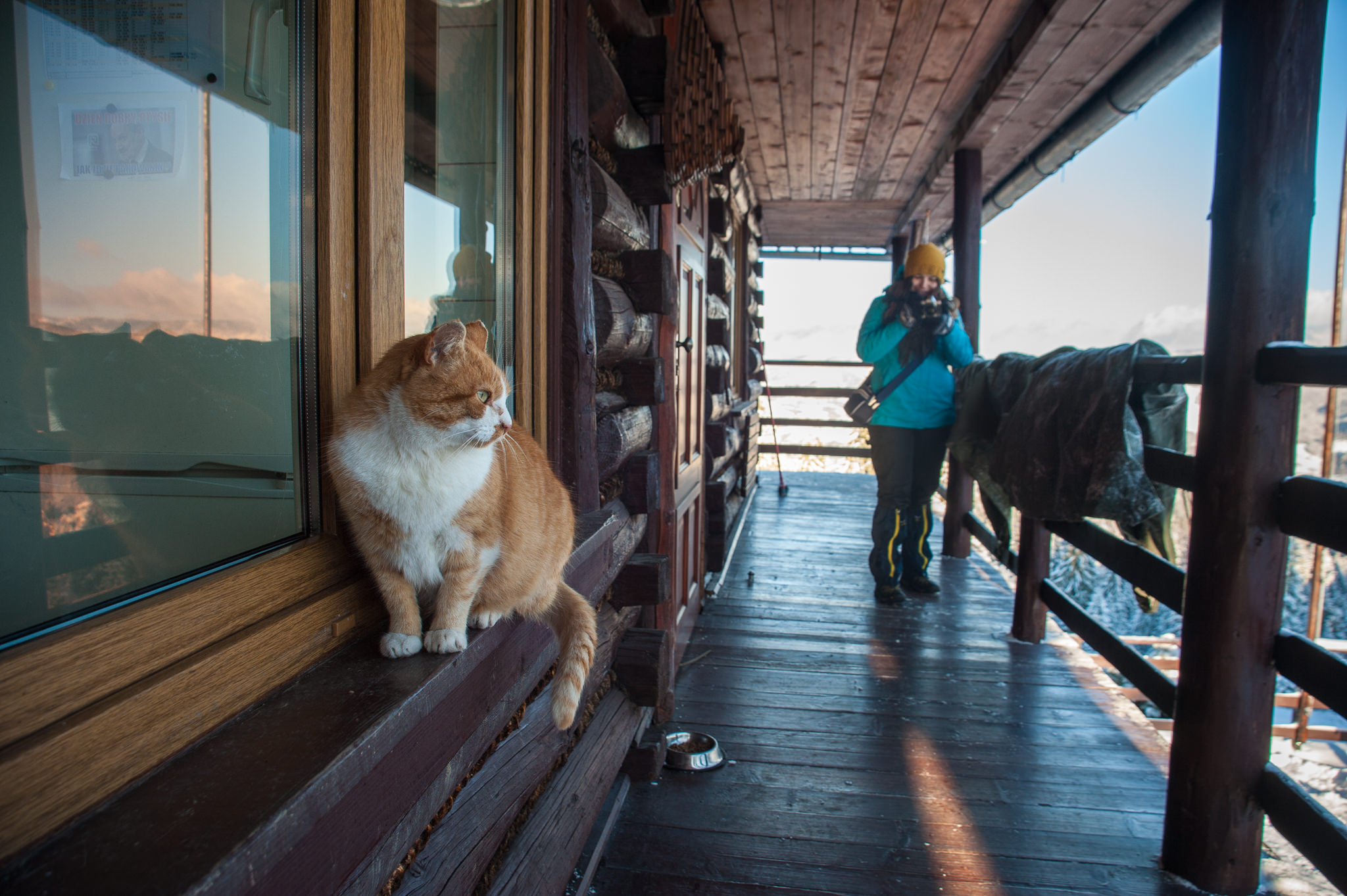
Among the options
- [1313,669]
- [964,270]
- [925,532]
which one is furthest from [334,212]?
[964,270]

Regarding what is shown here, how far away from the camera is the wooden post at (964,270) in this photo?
4.46 m

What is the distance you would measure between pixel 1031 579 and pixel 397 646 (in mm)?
3264

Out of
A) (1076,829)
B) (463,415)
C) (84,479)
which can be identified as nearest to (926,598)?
(1076,829)

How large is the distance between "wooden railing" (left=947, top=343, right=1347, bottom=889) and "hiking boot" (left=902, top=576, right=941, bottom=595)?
125 cm

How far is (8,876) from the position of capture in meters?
0.46

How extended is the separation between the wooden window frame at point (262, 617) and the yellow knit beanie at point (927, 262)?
10.5 feet

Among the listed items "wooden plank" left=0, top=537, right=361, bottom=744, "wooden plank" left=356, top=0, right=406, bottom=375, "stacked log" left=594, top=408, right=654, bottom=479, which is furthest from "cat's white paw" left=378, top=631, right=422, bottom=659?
"stacked log" left=594, top=408, right=654, bottom=479

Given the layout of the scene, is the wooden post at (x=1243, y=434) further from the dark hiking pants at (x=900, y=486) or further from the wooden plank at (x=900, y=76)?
the dark hiking pants at (x=900, y=486)

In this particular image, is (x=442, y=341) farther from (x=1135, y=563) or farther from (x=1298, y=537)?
(x=1135, y=563)

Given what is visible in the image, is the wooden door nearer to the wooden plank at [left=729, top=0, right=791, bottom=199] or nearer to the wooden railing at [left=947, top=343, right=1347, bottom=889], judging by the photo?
the wooden plank at [left=729, top=0, right=791, bottom=199]

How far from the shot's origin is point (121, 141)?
0.91 m

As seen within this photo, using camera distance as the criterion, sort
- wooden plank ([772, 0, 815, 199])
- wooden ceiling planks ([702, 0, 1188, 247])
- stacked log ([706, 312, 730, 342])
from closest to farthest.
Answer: wooden ceiling planks ([702, 0, 1188, 247]) → wooden plank ([772, 0, 815, 199]) → stacked log ([706, 312, 730, 342])

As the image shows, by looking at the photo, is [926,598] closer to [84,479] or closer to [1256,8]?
[1256,8]

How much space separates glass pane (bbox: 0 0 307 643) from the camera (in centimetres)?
81
